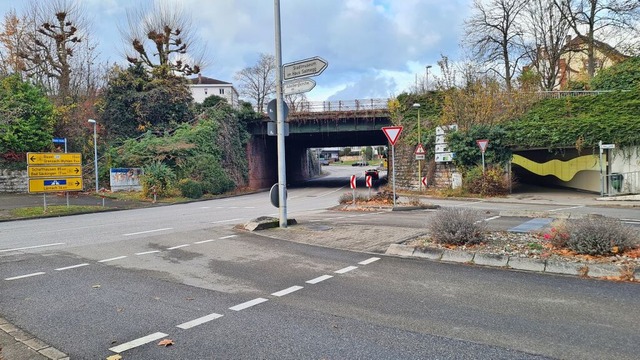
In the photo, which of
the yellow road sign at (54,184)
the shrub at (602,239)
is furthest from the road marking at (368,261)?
the yellow road sign at (54,184)

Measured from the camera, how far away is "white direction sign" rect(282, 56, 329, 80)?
10539 mm

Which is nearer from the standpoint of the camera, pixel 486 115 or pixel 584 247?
pixel 584 247

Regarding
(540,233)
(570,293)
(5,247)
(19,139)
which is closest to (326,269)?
(570,293)

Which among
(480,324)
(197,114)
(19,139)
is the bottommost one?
(480,324)

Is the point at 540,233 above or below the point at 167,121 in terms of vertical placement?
below

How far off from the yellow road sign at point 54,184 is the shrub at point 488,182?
840 inches

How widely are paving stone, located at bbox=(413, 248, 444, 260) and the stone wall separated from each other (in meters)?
30.0

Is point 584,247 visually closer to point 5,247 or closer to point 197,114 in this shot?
point 5,247

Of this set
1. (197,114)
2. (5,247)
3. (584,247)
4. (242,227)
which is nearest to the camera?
(584,247)

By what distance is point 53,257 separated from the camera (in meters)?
8.20

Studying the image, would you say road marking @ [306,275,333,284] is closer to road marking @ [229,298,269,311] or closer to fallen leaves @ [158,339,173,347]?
road marking @ [229,298,269,311]

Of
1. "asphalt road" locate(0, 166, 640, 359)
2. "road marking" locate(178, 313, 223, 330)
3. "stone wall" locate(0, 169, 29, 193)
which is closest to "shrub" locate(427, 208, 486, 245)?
"asphalt road" locate(0, 166, 640, 359)

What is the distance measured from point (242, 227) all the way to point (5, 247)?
17.7 feet

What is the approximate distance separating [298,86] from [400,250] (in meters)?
5.28
